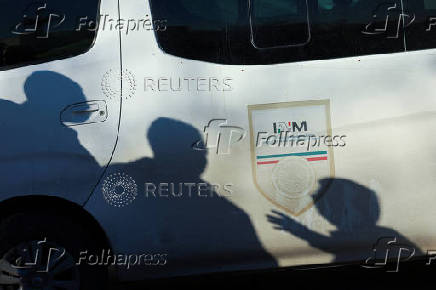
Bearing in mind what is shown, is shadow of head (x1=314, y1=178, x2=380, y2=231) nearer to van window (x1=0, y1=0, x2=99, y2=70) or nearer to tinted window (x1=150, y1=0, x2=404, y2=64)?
tinted window (x1=150, y1=0, x2=404, y2=64)

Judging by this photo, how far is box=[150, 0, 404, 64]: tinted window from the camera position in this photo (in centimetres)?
430

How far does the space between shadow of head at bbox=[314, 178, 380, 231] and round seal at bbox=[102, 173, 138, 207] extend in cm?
103

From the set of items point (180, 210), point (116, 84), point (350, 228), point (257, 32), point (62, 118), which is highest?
point (257, 32)

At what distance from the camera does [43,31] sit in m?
4.34

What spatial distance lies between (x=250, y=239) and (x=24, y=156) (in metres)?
1.31

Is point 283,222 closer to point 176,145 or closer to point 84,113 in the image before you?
point 176,145

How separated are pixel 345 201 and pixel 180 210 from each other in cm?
91

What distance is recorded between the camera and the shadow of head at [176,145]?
426 cm

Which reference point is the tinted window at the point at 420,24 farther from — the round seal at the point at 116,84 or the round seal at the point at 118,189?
the round seal at the point at 118,189

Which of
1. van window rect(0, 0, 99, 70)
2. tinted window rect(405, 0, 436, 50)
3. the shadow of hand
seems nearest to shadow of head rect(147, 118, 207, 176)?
the shadow of hand

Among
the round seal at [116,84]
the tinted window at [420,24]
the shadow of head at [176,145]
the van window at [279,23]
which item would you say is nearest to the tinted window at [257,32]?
the van window at [279,23]

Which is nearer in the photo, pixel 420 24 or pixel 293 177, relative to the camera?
pixel 293 177

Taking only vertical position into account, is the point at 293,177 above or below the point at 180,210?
above

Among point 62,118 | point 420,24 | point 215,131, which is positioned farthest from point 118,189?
point 420,24
